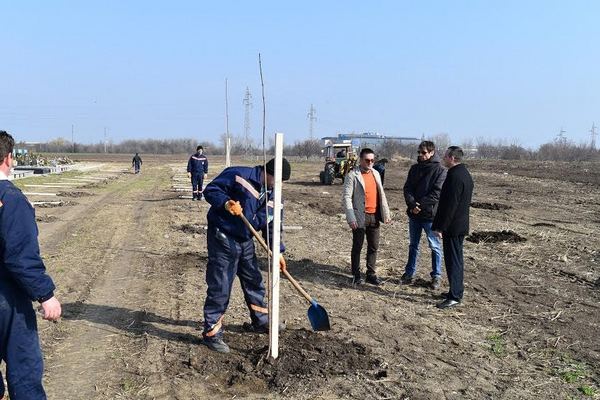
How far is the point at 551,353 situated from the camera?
5.25m

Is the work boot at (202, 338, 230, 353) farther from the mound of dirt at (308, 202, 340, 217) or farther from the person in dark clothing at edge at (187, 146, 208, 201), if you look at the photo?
the person in dark clothing at edge at (187, 146, 208, 201)

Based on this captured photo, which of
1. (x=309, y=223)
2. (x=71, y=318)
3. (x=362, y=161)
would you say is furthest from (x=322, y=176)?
(x=71, y=318)

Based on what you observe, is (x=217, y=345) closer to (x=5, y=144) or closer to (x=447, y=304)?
(x=5, y=144)

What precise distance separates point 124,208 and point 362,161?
35.8ft

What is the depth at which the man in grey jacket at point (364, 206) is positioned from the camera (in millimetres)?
7410

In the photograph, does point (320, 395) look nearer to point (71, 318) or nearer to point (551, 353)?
point (551, 353)

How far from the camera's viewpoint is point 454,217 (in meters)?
6.51

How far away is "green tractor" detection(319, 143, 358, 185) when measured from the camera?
27203 mm

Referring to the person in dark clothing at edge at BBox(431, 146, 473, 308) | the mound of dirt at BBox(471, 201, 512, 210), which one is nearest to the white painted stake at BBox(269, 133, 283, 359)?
the person in dark clothing at edge at BBox(431, 146, 473, 308)

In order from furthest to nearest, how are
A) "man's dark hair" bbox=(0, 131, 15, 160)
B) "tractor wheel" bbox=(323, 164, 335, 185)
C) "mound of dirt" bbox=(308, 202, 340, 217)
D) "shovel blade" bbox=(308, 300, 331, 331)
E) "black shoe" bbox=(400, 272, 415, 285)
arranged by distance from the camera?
"tractor wheel" bbox=(323, 164, 335, 185)
"mound of dirt" bbox=(308, 202, 340, 217)
"black shoe" bbox=(400, 272, 415, 285)
"shovel blade" bbox=(308, 300, 331, 331)
"man's dark hair" bbox=(0, 131, 15, 160)

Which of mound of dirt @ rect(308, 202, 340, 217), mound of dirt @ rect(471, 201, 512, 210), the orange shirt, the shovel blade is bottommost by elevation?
mound of dirt @ rect(308, 202, 340, 217)

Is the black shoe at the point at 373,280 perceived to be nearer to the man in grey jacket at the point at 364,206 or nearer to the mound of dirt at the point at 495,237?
the man in grey jacket at the point at 364,206

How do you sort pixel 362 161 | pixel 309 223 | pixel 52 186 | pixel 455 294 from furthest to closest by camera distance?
pixel 52 186, pixel 309 223, pixel 362 161, pixel 455 294

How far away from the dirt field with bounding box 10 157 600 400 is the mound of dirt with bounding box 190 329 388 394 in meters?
0.02
